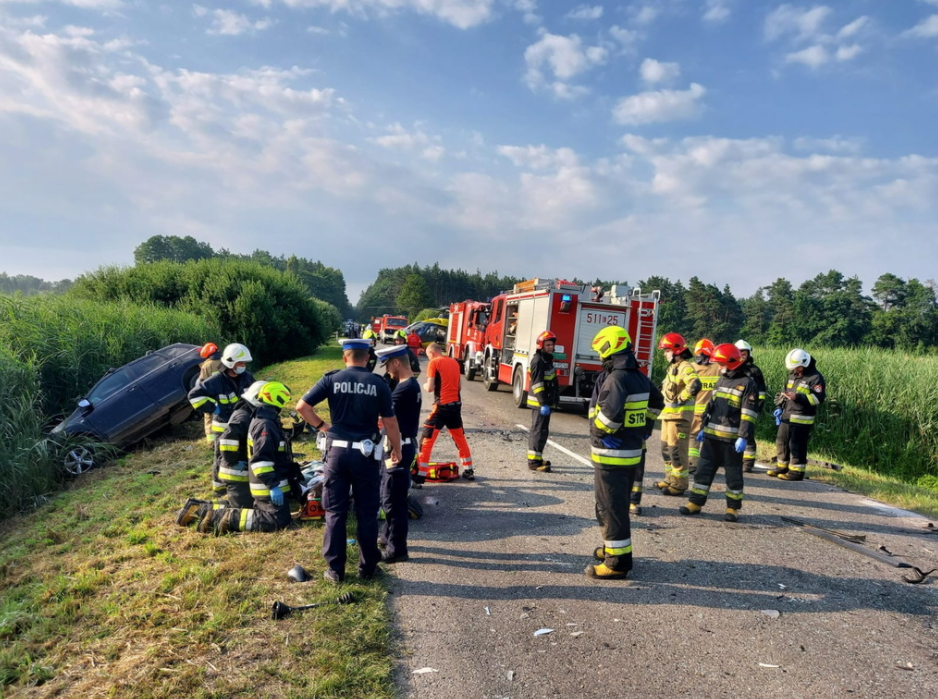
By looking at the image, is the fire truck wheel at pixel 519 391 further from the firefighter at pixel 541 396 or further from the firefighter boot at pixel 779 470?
the firefighter boot at pixel 779 470

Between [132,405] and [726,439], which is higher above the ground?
[726,439]

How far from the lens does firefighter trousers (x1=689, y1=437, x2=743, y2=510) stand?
5.89m

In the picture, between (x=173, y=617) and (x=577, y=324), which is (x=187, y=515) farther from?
(x=577, y=324)

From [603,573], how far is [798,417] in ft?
17.4

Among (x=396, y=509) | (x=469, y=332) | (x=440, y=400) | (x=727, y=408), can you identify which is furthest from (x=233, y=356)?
(x=469, y=332)

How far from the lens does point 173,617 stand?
3662mm

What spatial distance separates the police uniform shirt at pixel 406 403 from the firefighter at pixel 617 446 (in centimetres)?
183

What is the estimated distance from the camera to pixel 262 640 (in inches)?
Result: 134

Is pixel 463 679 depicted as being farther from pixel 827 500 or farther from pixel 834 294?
pixel 834 294

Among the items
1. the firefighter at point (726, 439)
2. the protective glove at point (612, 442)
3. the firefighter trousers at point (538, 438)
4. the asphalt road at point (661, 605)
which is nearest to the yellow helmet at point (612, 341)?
the protective glove at point (612, 442)

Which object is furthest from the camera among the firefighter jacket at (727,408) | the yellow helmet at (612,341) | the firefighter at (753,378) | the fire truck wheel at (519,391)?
the fire truck wheel at (519,391)

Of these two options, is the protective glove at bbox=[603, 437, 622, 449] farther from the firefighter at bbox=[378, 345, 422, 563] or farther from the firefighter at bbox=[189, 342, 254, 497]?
the firefighter at bbox=[189, 342, 254, 497]

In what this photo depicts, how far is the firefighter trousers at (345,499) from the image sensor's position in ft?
13.6

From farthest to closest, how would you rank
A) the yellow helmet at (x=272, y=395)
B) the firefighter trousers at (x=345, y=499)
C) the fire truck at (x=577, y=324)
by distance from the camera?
the fire truck at (x=577, y=324) → the yellow helmet at (x=272, y=395) → the firefighter trousers at (x=345, y=499)
